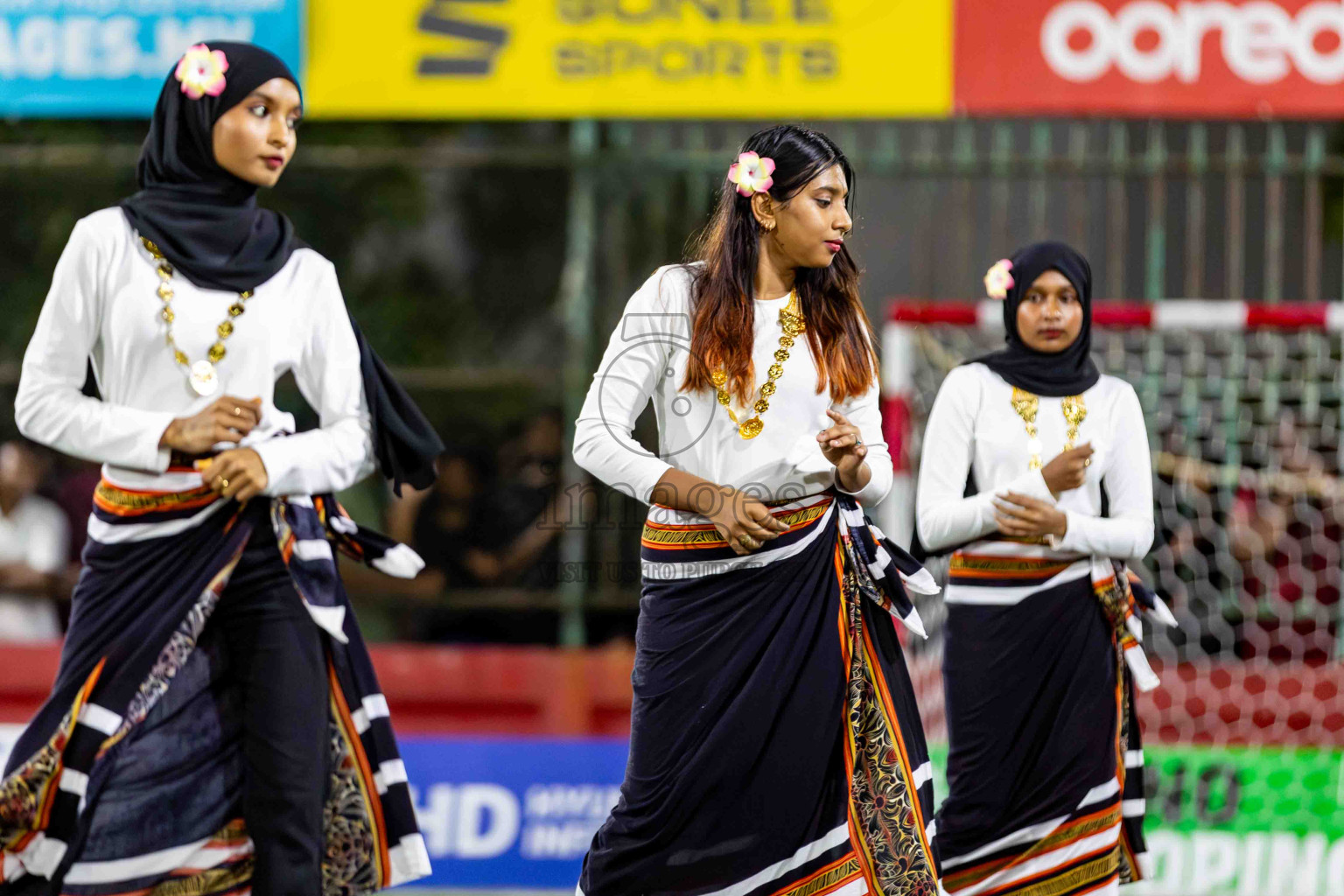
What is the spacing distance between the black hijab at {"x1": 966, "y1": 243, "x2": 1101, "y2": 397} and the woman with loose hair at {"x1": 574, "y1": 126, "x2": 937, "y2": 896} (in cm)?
111

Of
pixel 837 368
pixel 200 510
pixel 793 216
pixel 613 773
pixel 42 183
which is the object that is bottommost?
pixel 613 773

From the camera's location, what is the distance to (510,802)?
6.45 meters

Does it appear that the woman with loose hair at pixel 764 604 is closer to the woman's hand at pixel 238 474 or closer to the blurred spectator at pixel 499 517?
the woman's hand at pixel 238 474

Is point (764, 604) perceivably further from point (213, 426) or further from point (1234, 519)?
point (1234, 519)

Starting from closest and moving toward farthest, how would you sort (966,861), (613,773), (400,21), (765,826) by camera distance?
1. (765,826)
2. (966,861)
3. (613,773)
4. (400,21)

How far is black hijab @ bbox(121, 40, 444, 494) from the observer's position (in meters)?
3.62

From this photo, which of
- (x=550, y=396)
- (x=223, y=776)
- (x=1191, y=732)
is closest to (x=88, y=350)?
(x=223, y=776)

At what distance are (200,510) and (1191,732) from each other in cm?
466

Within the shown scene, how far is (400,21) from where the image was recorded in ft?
23.1

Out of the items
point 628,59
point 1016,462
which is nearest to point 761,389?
point 1016,462

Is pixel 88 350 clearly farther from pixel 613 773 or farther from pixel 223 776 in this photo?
pixel 613 773

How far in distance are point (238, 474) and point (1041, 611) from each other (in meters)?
2.19

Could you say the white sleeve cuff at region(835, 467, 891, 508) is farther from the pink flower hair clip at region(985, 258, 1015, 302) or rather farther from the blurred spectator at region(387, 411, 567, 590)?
the blurred spectator at region(387, 411, 567, 590)

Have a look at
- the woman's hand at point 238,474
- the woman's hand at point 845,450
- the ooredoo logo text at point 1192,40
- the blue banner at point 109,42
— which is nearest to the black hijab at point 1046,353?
the woman's hand at point 845,450
